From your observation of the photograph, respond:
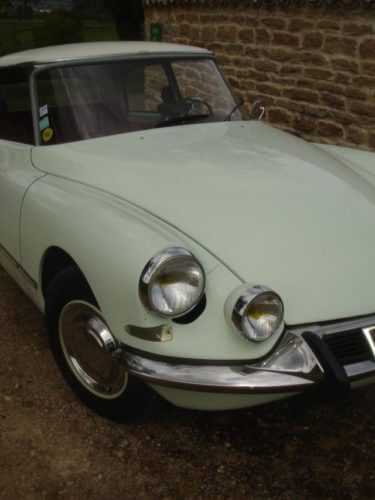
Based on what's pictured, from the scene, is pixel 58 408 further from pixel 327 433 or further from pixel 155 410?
pixel 327 433

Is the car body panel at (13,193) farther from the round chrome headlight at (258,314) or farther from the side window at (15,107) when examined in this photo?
the round chrome headlight at (258,314)

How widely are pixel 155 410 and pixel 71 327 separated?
52 cm

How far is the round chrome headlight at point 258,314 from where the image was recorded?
2002 millimetres

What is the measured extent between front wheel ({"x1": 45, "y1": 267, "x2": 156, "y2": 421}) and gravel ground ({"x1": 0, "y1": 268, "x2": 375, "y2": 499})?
5.5 inches

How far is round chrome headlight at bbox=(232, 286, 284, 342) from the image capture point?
6.57ft

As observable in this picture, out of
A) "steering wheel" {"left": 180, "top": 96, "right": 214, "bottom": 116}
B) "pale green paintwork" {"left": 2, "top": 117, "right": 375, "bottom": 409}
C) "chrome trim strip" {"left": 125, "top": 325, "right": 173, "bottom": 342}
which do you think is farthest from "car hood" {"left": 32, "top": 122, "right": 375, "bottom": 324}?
"chrome trim strip" {"left": 125, "top": 325, "right": 173, "bottom": 342}

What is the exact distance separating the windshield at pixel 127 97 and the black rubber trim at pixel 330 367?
66.8 inches

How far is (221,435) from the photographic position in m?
2.52

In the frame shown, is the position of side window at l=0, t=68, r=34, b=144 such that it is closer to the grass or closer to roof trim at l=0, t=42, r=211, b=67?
roof trim at l=0, t=42, r=211, b=67

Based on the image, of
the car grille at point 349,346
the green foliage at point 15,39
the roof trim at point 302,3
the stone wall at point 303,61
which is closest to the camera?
Answer: the car grille at point 349,346

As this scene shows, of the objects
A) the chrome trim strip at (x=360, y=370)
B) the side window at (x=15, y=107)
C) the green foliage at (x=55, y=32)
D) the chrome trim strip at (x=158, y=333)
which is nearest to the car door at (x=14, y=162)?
the side window at (x=15, y=107)

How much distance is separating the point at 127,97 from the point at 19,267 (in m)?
1.13

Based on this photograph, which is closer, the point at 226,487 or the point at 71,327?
the point at 226,487

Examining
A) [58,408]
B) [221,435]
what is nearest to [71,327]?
[58,408]
